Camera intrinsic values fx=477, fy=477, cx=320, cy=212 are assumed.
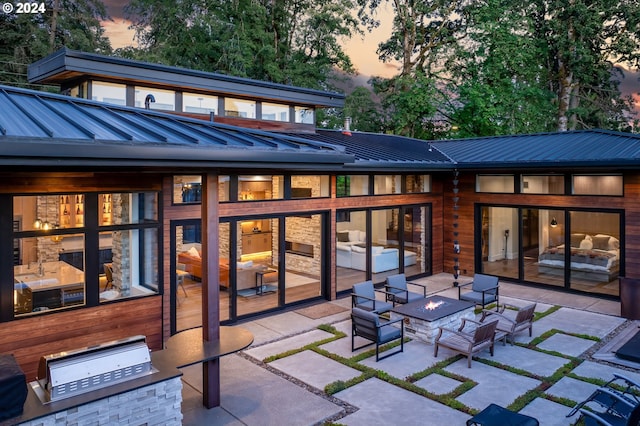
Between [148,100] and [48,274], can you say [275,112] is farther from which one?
[48,274]

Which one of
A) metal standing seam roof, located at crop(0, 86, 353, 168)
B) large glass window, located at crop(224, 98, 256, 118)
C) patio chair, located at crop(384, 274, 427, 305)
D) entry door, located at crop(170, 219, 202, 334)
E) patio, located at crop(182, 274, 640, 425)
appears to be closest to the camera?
metal standing seam roof, located at crop(0, 86, 353, 168)

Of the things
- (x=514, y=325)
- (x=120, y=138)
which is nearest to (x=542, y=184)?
(x=514, y=325)

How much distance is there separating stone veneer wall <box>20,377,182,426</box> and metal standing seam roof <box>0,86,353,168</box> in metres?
2.30

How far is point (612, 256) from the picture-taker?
11.4 m

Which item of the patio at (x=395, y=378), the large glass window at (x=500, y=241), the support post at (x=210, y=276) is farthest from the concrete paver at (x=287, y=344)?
the large glass window at (x=500, y=241)

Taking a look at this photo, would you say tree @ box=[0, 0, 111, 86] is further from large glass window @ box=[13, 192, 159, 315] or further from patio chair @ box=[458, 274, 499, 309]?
patio chair @ box=[458, 274, 499, 309]

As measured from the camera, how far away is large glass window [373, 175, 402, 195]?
12.4m

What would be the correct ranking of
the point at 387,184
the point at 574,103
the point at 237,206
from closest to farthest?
the point at 237,206 → the point at 387,184 → the point at 574,103

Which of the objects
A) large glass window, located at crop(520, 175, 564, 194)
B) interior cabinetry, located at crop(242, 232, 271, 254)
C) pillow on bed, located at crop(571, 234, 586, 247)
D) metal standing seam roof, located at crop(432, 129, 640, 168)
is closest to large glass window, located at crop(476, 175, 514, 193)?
large glass window, located at crop(520, 175, 564, 194)

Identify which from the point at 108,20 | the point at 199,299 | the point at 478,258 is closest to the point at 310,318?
→ the point at 199,299

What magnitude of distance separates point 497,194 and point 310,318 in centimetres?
663

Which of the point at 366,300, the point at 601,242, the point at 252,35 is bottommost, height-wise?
the point at 366,300

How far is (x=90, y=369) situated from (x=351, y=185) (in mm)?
8077

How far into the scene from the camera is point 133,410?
4.72m
